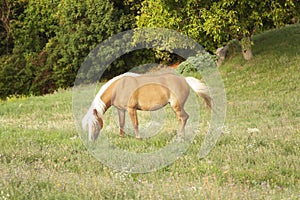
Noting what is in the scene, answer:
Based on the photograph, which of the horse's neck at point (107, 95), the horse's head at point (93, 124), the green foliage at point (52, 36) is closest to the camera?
the horse's head at point (93, 124)

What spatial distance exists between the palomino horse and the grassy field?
1.68ft

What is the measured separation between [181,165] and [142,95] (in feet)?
7.25

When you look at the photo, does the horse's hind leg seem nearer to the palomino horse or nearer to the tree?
the palomino horse

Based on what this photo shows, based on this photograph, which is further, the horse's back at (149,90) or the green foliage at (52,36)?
the green foliage at (52,36)

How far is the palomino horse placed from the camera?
9.94m

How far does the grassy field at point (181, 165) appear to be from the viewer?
615 centimetres

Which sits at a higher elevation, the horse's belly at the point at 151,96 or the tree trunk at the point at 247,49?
the horse's belly at the point at 151,96

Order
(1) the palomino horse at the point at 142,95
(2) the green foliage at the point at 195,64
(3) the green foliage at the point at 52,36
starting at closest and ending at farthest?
(1) the palomino horse at the point at 142,95, (2) the green foliage at the point at 195,64, (3) the green foliage at the point at 52,36

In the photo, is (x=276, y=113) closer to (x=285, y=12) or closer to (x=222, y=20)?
(x=222, y=20)

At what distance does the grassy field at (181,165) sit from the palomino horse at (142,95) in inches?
20.2

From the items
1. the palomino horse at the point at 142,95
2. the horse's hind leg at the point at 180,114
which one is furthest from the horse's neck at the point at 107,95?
the horse's hind leg at the point at 180,114

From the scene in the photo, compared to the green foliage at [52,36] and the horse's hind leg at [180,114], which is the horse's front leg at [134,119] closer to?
the horse's hind leg at [180,114]

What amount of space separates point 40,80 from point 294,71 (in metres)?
20.8

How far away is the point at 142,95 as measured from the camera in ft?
32.9
